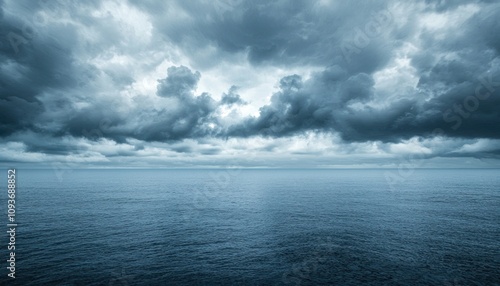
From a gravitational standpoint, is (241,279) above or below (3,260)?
below

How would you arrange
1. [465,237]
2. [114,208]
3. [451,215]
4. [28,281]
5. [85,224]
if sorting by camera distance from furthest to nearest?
[114,208] → [451,215] → [85,224] → [465,237] → [28,281]

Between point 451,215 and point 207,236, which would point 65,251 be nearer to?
point 207,236

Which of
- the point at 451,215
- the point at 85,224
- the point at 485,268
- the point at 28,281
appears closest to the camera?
the point at 28,281

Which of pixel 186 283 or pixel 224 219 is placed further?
pixel 224 219

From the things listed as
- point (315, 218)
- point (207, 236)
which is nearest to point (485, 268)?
point (315, 218)

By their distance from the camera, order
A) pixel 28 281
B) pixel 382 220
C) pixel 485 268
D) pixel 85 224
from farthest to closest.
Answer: pixel 382 220, pixel 85 224, pixel 485 268, pixel 28 281

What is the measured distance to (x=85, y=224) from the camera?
242ft

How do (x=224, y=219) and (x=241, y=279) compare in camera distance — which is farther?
(x=224, y=219)

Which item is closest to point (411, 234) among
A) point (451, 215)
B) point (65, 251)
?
point (451, 215)

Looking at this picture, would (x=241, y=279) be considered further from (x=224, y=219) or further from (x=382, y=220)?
(x=382, y=220)

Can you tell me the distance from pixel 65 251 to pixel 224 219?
43.5m

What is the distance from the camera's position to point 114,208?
101 metres

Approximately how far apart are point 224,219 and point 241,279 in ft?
137

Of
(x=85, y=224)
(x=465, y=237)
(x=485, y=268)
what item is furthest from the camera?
(x=85, y=224)
